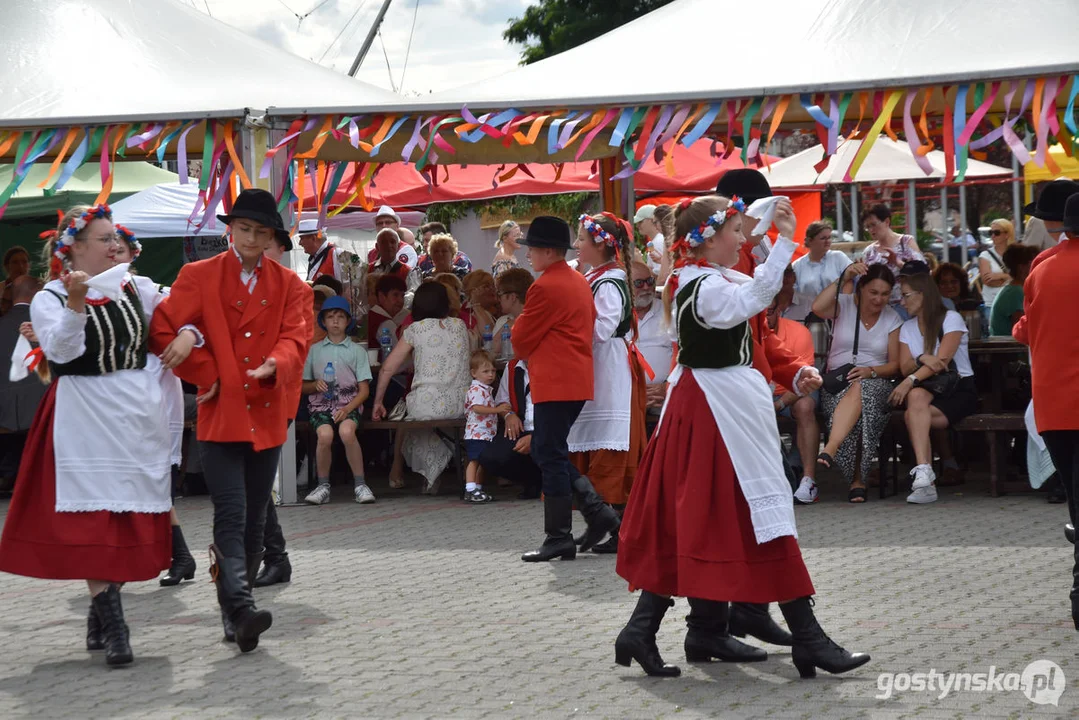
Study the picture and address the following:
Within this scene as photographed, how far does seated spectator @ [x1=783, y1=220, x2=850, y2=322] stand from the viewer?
11.2m

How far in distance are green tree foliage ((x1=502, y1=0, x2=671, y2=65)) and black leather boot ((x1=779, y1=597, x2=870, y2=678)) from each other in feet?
98.4

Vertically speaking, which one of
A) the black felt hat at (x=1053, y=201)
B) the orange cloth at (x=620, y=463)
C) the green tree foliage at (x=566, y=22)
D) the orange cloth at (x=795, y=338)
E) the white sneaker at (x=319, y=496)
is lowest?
the white sneaker at (x=319, y=496)

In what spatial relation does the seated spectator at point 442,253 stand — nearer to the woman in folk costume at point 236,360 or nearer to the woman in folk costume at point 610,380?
the woman in folk costume at point 610,380

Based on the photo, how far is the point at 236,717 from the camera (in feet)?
16.4

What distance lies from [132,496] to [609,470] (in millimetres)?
3300

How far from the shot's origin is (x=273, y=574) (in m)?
7.56

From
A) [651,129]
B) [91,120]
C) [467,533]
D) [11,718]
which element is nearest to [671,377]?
[11,718]

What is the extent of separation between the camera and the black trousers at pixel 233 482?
604 cm

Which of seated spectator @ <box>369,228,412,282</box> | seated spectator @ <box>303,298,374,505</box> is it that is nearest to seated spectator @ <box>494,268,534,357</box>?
seated spectator @ <box>303,298,374,505</box>

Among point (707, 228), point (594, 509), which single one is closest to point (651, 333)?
point (594, 509)

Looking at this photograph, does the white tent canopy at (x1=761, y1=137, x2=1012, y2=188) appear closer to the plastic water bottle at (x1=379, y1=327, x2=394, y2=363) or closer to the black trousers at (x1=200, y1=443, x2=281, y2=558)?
the plastic water bottle at (x1=379, y1=327, x2=394, y2=363)

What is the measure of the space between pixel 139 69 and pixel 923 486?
6.21 metres

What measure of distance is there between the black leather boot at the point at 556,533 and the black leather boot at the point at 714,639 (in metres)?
2.43

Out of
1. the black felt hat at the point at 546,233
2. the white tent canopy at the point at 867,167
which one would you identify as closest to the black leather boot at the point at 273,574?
the black felt hat at the point at 546,233
